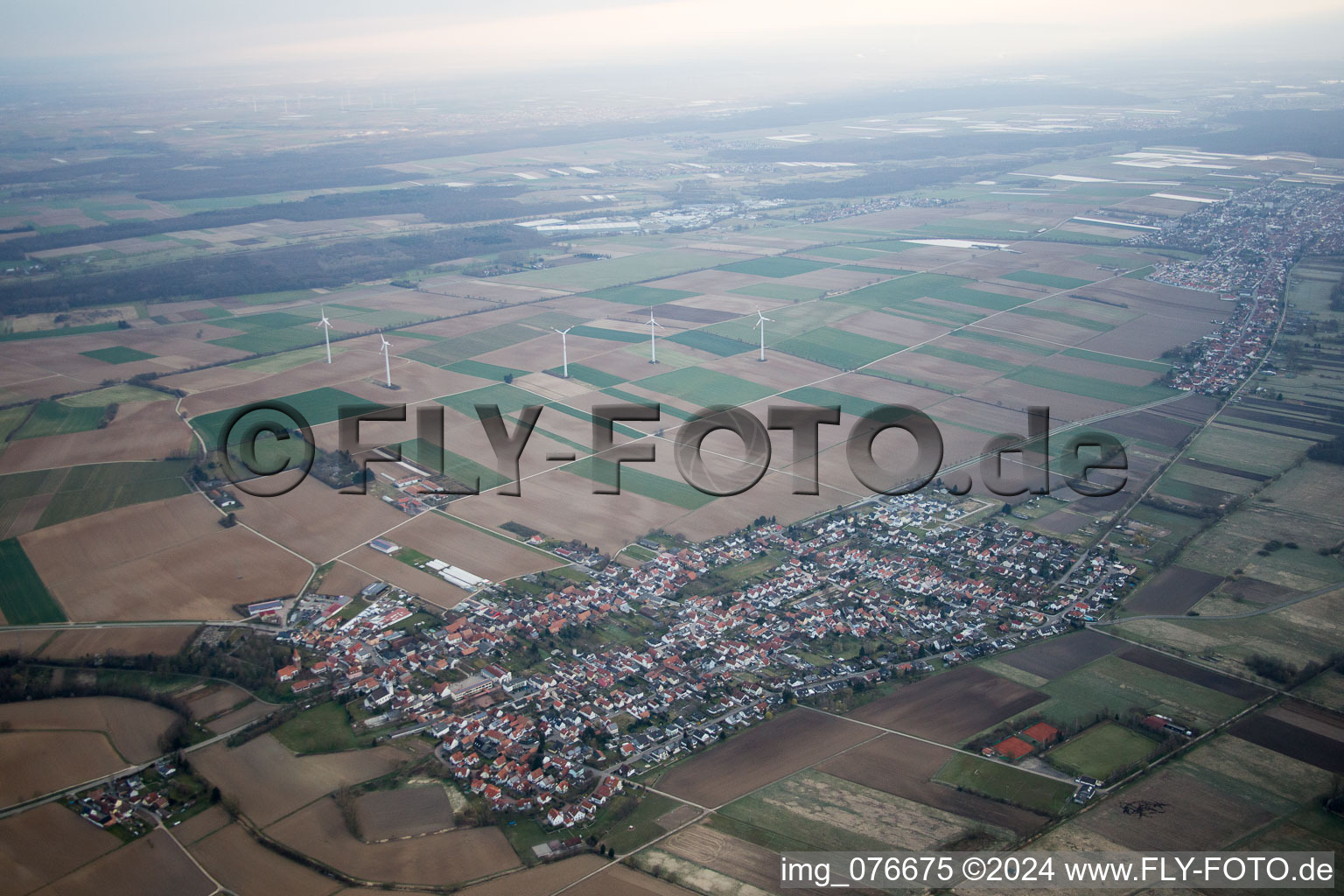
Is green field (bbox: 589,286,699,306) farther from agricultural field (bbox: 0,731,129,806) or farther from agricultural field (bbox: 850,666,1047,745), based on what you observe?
agricultural field (bbox: 0,731,129,806)

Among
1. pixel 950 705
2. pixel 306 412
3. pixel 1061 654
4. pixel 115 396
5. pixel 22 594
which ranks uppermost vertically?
pixel 115 396

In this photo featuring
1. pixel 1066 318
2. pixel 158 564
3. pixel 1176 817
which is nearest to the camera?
pixel 1176 817

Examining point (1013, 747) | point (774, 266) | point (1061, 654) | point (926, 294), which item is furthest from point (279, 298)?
point (1013, 747)

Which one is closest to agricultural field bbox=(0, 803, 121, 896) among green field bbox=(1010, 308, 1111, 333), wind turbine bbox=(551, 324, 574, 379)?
wind turbine bbox=(551, 324, 574, 379)

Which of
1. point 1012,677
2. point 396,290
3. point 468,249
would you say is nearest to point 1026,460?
point 1012,677

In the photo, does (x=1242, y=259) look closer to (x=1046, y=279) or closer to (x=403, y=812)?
(x=1046, y=279)

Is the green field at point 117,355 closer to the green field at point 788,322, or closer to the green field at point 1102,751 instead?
the green field at point 788,322
